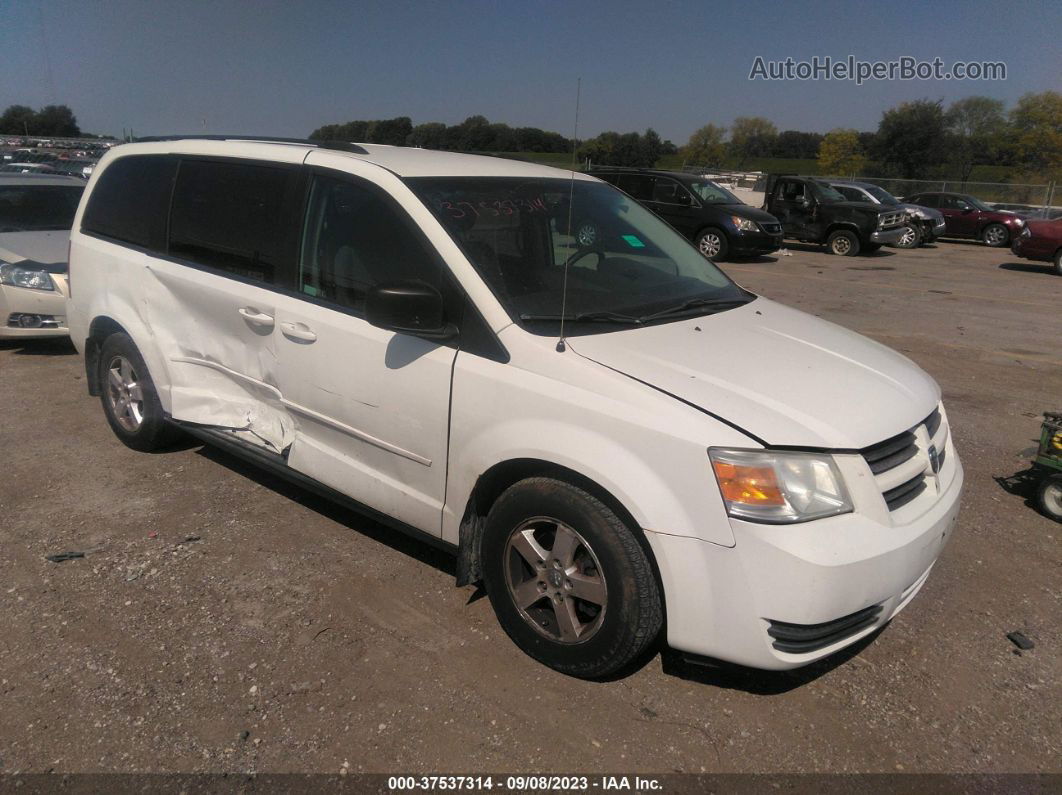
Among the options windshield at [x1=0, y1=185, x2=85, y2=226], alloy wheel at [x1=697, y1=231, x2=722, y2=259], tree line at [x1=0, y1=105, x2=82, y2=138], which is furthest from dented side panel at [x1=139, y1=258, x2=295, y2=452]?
tree line at [x1=0, y1=105, x2=82, y2=138]

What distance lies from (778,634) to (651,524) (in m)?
0.52

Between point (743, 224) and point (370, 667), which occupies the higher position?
point (743, 224)

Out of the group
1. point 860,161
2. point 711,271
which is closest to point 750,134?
point 860,161

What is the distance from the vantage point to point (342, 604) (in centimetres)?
334

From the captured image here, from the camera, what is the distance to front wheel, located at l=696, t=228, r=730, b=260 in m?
16.1

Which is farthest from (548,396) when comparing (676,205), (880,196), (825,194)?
(880,196)

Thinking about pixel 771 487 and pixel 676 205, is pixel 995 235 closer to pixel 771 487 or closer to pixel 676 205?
pixel 676 205

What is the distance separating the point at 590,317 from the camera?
3.08m

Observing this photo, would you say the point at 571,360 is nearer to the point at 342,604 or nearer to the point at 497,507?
the point at 497,507

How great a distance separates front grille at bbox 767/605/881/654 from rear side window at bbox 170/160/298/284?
2.63 metres

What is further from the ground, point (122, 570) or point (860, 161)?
point (860, 161)

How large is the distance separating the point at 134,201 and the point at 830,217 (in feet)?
57.4

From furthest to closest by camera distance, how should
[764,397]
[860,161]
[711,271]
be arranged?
[860,161], [711,271], [764,397]

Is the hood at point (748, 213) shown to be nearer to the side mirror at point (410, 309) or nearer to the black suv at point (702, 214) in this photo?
the black suv at point (702, 214)
